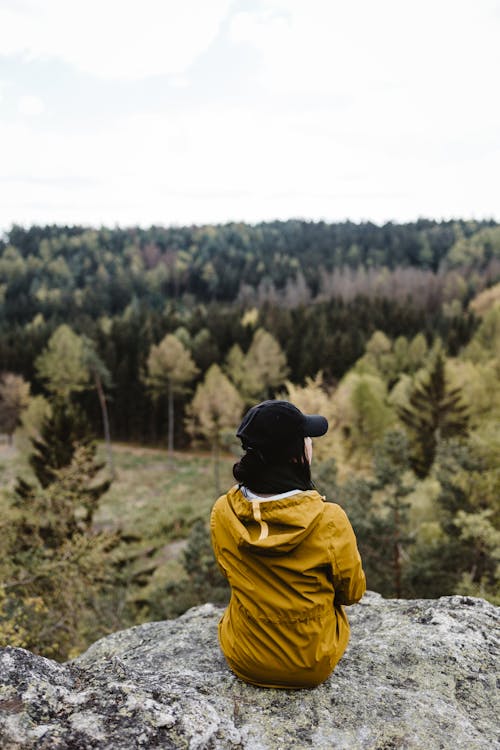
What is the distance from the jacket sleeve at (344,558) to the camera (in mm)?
3246

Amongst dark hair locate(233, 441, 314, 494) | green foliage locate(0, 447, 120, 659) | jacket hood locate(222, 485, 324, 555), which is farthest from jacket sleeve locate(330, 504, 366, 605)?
green foliage locate(0, 447, 120, 659)

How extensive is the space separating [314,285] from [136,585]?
123977 mm

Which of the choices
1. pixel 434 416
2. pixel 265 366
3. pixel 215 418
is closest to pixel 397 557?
pixel 434 416

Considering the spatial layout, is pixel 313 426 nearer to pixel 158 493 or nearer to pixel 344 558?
pixel 344 558

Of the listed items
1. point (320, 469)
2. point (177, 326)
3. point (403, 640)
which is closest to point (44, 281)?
Answer: point (177, 326)

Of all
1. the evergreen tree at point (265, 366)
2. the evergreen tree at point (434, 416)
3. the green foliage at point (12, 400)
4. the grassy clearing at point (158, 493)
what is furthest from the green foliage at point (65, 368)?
the evergreen tree at point (434, 416)

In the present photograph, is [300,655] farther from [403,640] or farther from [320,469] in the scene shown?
[320,469]

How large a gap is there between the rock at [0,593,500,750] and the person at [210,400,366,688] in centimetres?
27

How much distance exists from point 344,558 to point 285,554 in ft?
1.36

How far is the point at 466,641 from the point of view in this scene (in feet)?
12.9

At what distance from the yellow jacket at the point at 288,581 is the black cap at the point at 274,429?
0.34 m

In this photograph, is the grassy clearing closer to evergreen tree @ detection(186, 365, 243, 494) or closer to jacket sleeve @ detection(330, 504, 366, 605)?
evergreen tree @ detection(186, 365, 243, 494)

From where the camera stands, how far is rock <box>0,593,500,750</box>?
2.67m

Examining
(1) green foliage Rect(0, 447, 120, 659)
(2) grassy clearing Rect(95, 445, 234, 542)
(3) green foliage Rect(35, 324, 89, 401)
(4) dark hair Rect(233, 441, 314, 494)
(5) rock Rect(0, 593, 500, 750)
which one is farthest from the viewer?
(3) green foliage Rect(35, 324, 89, 401)
